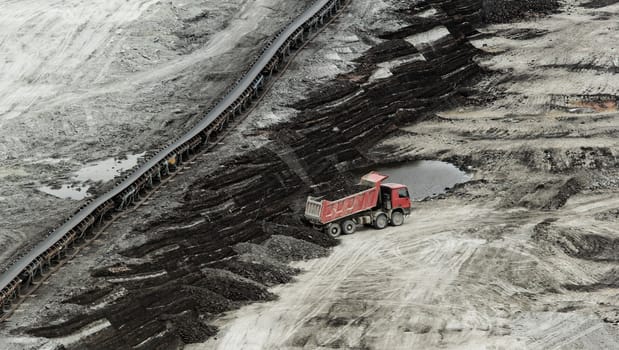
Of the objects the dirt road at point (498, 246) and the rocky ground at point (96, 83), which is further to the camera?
the rocky ground at point (96, 83)

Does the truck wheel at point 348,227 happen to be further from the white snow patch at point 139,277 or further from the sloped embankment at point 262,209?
the white snow patch at point 139,277

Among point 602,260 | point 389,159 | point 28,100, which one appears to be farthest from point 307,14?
point 602,260

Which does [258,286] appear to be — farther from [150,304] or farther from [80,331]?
[80,331]

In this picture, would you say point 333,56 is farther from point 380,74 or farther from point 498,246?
point 498,246

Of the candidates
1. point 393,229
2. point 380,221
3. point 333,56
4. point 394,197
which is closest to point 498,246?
point 393,229

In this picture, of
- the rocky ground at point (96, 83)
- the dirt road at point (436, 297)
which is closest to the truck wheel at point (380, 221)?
the dirt road at point (436, 297)

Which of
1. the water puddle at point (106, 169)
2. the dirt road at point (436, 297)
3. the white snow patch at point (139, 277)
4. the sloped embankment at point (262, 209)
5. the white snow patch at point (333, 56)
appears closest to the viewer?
the sloped embankment at point (262, 209)
